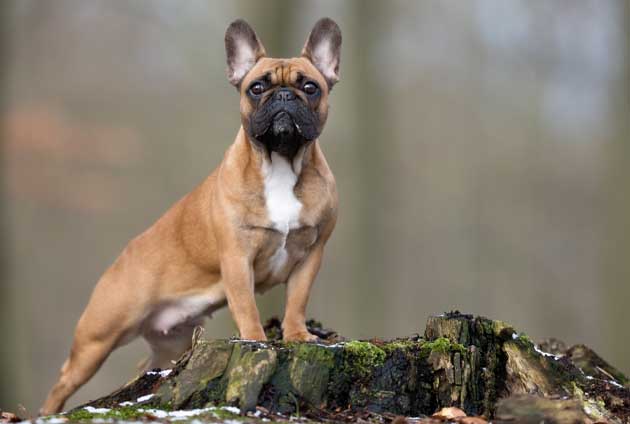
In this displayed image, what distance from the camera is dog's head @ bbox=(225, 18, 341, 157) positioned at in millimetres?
6383

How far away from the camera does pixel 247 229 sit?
6.78 meters

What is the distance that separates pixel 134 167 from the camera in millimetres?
20641

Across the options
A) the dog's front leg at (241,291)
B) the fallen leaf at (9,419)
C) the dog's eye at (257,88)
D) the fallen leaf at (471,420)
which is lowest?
the fallen leaf at (9,419)

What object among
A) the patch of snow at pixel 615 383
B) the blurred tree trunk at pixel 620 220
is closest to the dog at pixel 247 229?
the patch of snow at pixel 615 383

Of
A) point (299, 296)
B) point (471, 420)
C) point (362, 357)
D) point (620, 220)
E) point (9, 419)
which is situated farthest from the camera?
point (620, 220)

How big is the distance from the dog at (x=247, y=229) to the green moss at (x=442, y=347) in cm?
140

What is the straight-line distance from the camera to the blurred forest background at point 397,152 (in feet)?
55.0

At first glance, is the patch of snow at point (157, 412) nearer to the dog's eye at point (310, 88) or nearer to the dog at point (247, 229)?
the dog at point (247, 229)

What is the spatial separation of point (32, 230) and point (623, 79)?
1342 centimetres

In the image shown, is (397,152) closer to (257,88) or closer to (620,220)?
(620,220)

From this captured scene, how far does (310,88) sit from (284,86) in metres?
0.21

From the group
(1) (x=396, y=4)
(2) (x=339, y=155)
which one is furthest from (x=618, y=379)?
(1) (x=396, y=4)

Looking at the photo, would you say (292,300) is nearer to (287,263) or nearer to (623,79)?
(287,263)

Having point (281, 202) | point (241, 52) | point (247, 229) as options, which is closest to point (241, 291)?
point (247, 229)
